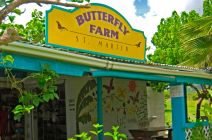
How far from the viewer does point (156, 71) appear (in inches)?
336

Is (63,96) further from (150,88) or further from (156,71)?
(150,88)

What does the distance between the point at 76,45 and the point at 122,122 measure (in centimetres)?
584

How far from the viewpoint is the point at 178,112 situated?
9836 millimetres

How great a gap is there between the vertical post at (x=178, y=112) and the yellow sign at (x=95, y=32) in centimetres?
129

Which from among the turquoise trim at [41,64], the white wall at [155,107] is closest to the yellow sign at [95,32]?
the turquoise trim at [41,64]

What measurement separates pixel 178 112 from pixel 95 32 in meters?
3.24

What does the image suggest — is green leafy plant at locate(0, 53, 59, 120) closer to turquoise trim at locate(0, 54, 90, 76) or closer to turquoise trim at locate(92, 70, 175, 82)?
turquoise trim at locate(0, 54, 90, 76)

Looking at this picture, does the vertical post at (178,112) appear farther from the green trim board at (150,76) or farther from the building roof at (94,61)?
the building roof at (94,61)

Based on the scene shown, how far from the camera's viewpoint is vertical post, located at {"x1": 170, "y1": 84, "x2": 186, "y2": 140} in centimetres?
971

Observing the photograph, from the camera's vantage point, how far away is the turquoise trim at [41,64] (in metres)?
5.64

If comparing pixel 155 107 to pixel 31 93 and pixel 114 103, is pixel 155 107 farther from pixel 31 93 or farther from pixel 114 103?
pixel 31 93

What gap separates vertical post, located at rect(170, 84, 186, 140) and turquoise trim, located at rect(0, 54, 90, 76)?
3.78 metres

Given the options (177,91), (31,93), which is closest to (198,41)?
(177,91)

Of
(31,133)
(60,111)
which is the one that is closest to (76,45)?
(60,111)
